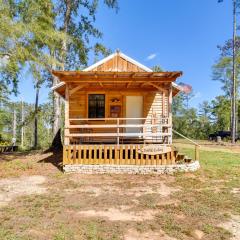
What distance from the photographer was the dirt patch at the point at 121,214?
5841 mm

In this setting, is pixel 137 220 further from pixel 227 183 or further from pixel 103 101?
pixel 103 101

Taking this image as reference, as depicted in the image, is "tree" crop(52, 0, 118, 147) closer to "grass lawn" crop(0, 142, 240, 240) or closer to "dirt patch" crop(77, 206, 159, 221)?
"grass lawn" crop(0, 142, 240, 240)

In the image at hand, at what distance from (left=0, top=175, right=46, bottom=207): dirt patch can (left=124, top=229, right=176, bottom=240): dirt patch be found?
331 cm

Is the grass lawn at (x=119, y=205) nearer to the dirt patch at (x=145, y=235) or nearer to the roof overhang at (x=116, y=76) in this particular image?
the dirt patch at (x=145, y=235)

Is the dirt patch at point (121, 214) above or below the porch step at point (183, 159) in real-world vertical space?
below

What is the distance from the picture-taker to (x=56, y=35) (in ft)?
41.5

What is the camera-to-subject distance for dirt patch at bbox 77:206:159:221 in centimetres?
584

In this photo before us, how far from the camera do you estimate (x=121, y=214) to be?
6090mm

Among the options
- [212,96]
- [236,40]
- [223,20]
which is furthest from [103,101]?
[212,96]


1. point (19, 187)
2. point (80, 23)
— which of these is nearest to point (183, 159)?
point (19, 187)

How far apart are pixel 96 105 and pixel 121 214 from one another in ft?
29.9

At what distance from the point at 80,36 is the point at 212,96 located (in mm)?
29306

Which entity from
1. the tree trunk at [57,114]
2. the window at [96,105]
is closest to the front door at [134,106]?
the window at [96,105]

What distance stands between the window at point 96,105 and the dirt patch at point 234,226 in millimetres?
9690
